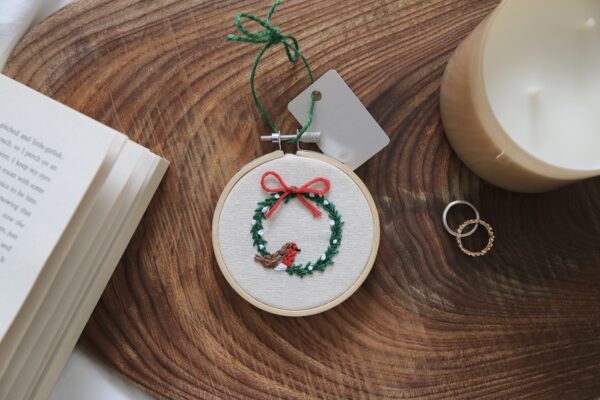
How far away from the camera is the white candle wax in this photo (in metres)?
0.54

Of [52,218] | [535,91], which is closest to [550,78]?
[535,91]

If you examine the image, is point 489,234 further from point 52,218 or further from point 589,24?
point 52,218

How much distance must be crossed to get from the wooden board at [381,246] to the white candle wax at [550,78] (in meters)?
0.07

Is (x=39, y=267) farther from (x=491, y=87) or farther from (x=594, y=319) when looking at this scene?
(x=594, y=319)

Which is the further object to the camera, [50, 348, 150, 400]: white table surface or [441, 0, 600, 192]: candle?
[50, 348, 150, 400]: white table surface

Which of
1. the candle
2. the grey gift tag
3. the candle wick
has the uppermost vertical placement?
the candle wick

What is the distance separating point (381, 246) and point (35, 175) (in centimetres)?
39

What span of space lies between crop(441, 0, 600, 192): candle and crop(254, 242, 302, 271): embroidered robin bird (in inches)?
9.0

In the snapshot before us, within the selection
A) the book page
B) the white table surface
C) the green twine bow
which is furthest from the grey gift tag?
the white table surface

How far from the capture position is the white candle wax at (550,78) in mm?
539

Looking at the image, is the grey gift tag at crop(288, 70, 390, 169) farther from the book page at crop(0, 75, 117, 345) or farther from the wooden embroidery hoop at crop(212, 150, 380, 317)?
the book page at crop(0, 75, 117, 345)

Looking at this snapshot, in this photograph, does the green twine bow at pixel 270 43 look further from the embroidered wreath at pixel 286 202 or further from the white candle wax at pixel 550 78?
the white candle wax at pixel 550 78

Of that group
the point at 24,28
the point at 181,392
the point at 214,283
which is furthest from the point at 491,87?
the point at 24,28

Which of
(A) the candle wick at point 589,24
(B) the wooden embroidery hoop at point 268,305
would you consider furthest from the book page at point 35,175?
(A) the candle wick at point 589,24
